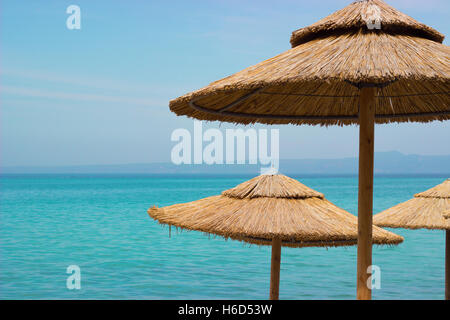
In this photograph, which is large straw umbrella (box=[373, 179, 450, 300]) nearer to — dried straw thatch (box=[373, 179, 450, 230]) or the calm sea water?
dried straw thatch (box=[373, 179, 450, 230])

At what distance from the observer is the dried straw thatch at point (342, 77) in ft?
9.19

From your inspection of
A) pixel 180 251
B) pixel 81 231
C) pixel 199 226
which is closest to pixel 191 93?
pixel 199 226

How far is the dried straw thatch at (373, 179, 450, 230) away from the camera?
8.15 meters

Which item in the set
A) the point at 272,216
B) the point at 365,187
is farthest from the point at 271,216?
the point at 365,187

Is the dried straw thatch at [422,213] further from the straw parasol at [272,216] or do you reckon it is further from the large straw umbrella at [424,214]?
the straw parasol at [272,216]

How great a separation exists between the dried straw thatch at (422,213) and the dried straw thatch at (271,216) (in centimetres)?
319

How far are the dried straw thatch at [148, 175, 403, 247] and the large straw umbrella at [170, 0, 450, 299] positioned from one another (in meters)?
0.98

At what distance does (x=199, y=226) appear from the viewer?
4961mm

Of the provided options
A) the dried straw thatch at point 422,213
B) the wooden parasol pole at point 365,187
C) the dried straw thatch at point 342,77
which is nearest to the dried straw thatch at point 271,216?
the dried straw thatch at point 342,77

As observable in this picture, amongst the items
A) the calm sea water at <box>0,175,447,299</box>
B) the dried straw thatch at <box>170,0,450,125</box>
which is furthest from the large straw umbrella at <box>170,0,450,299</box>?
the calm sea water at <box>0,175,447,299</box>

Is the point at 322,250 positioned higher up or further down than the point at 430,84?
further down
